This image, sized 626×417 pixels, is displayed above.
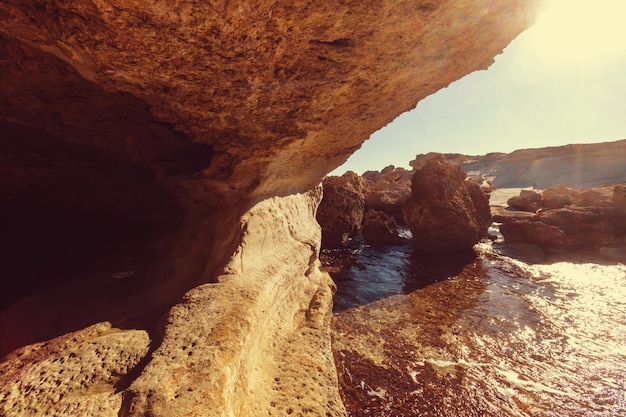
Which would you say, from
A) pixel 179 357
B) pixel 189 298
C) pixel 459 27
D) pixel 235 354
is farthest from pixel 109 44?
pixel 459 27

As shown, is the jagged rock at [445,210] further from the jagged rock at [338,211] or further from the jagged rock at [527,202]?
the jagged rock at [527,202]

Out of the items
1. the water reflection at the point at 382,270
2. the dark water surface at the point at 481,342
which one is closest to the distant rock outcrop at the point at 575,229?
the dark water surface at the point at 481,342

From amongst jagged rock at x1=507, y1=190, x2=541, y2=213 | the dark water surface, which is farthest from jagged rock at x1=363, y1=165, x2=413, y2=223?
the dark water surface

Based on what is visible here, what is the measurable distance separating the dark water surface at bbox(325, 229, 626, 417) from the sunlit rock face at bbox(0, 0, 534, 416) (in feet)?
2.62

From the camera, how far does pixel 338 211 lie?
35.5 feet

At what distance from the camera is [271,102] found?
3480 mm

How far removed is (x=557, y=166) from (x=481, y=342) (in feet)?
112

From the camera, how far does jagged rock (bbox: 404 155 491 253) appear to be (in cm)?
935

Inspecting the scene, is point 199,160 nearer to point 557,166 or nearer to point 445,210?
point 445,210

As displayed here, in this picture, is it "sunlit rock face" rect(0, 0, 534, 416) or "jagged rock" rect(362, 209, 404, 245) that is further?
"jagged rock" rect(362, 209, 404, 245)

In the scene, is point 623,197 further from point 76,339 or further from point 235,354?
point 76,339

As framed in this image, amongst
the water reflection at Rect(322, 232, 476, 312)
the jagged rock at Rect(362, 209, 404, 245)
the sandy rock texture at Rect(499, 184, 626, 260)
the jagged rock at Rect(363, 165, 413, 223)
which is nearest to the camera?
the water reflection at Rect(322, 232, 476, 312)

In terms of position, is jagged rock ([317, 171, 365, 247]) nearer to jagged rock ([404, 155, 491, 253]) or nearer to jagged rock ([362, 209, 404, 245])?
jagged rock ([362, 209, 404, 245])

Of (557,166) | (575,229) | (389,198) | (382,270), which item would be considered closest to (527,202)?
(575,229)
